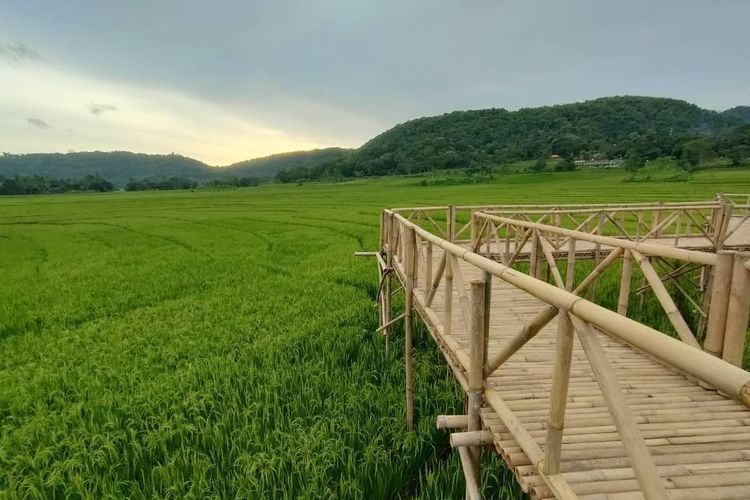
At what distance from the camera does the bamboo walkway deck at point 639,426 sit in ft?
6.66

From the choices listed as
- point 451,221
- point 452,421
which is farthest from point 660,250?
point 451,221

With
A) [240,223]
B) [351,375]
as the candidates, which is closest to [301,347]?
[351,375]

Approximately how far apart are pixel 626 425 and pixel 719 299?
7.20 feet

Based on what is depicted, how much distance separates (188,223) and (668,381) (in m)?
26.9

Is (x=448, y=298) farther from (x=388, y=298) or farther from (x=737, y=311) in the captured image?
(x=388, y=298)

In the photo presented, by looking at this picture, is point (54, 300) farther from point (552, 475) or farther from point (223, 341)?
point (552, 475)

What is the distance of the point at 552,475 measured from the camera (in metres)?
1.93

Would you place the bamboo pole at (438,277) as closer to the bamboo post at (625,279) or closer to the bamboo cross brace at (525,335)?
the bamboo cross brace at (525,335)

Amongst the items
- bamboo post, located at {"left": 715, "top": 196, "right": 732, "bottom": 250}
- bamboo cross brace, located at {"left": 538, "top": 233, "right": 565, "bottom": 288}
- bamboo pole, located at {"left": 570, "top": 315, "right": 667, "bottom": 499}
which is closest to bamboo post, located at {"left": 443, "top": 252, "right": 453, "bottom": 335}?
bamboo pole, located at {"left": 570, "top": 315, "right": 667, "bottom": 499}

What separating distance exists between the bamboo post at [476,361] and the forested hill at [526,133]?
9474cm

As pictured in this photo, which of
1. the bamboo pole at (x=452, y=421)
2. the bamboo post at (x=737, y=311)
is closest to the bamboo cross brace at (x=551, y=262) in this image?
the bamboo post at (x=737, y=311)

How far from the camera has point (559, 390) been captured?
1850 mm

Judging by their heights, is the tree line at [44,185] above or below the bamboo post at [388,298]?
above

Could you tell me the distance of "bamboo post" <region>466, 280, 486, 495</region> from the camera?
8.20 feet
